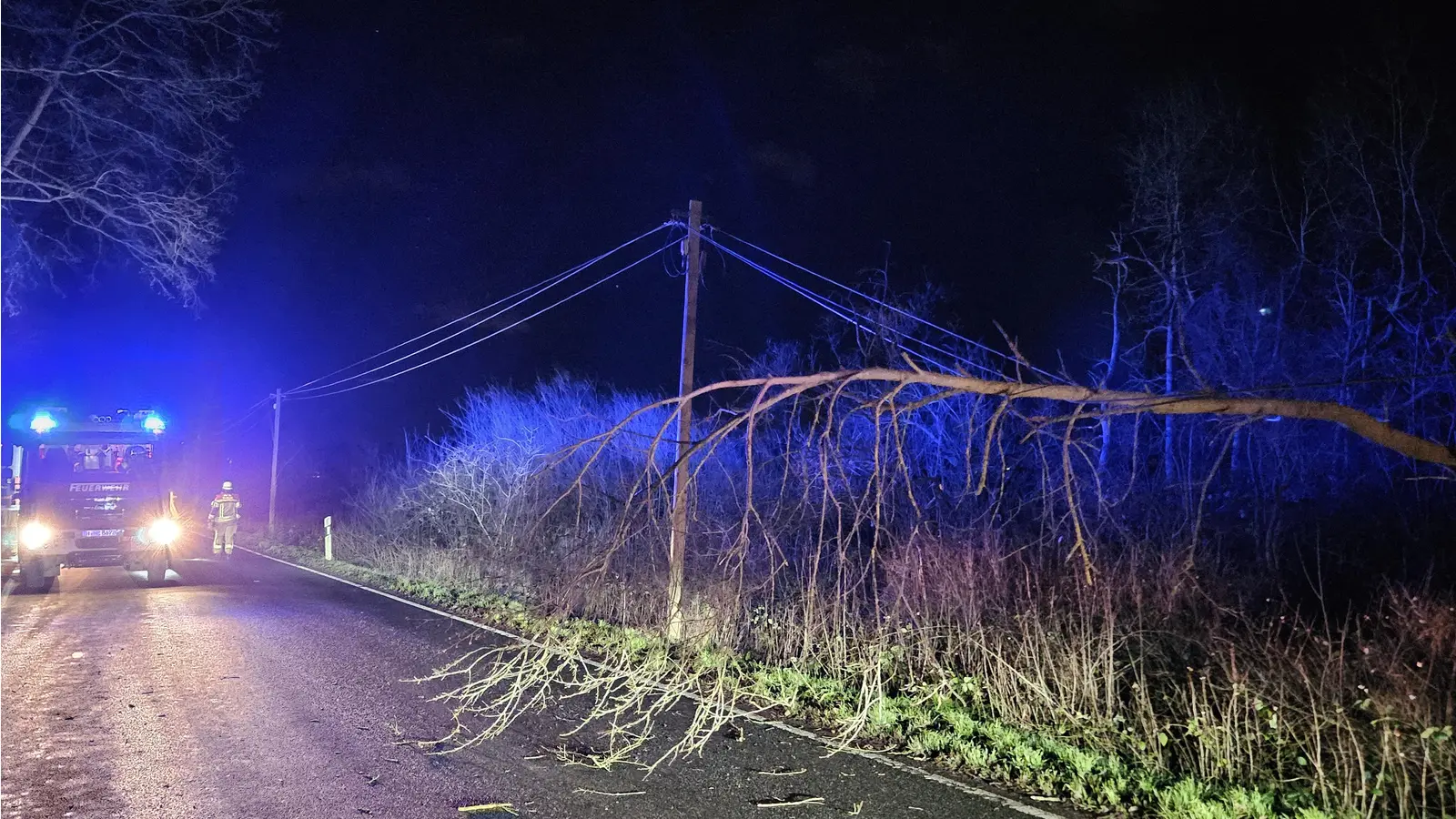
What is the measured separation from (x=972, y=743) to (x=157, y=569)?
16214 mm

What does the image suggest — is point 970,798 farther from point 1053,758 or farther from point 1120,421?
point 1120,421

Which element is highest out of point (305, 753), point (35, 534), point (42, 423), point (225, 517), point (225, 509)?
point (42, 423)

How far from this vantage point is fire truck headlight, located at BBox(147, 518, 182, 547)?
17.5 metres

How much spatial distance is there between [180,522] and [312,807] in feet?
49.2

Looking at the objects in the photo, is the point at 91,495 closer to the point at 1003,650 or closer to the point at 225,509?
the point at 225,509

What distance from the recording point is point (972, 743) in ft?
23.4

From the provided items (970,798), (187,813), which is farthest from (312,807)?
(970,798)

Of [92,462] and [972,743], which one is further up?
[92,462]

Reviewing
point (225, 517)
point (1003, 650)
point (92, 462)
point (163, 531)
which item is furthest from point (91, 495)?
point (1003, 650)

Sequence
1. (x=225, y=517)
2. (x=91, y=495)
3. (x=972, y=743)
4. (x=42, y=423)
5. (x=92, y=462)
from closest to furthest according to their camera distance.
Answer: (x=972, y=743), (x=42, y=423), (x=91, y=495), (x=92, y=462), (x=225, y=517)

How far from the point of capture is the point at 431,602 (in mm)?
15953

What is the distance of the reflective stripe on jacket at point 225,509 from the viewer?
24.6m

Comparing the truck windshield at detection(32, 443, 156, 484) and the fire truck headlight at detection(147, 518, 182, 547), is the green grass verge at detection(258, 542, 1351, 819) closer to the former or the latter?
the fire truck headlight at detection(147, 518, 182, 547)

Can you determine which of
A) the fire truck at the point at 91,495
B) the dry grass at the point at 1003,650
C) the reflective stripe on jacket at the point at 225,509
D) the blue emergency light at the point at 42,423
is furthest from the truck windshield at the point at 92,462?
the dry grass at the point at 1003,650
